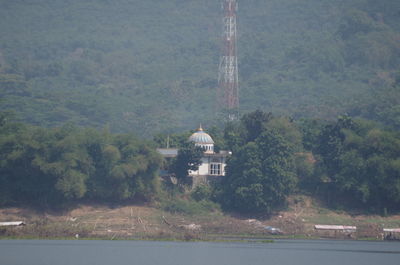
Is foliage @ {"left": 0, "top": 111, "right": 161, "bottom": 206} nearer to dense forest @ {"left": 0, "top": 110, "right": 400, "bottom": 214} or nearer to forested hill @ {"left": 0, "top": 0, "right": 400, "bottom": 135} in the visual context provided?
dense forest @ {"left": 0, "top": 110, "right": 400, "bottom": 214}

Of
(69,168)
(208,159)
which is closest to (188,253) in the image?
(69,168)

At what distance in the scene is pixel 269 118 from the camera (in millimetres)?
78062

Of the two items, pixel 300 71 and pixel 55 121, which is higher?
pixel 300 71

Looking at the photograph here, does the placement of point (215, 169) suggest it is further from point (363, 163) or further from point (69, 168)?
point (69, 168)

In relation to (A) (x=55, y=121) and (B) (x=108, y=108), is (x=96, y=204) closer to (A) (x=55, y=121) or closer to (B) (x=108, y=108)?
(A) (x=55, y=121)

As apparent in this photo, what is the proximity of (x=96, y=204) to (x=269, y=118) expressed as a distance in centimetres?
1852

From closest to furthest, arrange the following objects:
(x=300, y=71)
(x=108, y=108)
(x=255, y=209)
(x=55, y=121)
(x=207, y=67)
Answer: (x=255, y=209) < (x=55, y=121) < (x=108, y=108) < (x=300, y=71) < (x=207, y=67)

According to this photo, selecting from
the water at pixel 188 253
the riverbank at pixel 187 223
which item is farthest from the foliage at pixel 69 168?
the water at pixel 188 253

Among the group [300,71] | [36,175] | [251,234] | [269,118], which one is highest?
[300,71]

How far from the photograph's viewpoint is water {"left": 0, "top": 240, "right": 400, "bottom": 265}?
49463 millimetres

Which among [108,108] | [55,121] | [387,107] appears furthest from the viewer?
[108,108]

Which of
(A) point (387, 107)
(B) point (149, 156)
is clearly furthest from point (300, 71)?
(B) point (149, 156)

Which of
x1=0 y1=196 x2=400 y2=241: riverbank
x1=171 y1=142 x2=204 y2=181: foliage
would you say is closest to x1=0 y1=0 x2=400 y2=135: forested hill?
x1=0 y1=196 x2=400 y2=241: riverbank

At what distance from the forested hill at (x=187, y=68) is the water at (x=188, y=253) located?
51716 mm
